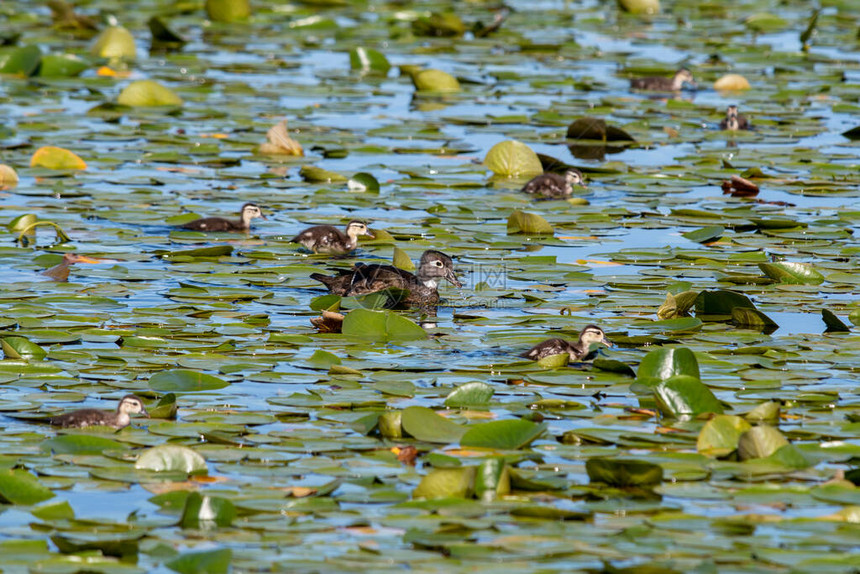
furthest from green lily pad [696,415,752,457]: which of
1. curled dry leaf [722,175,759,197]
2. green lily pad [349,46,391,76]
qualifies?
green lily pad [349,46,391,76]

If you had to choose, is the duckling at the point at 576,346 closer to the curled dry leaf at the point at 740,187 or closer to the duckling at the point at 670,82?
the curled dry leaf at the point at 740,187

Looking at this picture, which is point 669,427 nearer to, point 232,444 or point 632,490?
point 632,490

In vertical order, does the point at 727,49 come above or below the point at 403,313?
above

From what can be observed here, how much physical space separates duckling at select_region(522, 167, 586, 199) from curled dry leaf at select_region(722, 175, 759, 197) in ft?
4.75

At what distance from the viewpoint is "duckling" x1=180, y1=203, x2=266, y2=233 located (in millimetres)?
11734

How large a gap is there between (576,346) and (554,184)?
5361mm

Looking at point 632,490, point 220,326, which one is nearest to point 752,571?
point 632,490

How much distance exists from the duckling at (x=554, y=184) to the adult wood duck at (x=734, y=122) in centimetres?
340

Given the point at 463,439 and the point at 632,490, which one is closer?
the point at 632,490

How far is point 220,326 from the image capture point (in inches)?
350

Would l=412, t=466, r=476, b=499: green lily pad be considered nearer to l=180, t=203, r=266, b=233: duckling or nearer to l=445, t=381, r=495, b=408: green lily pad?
l=445, t=381, r=495, b=408: green lily pad

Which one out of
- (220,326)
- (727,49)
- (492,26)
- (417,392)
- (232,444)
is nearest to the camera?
(232,444)

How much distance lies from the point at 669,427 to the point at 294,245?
5328 millimetres

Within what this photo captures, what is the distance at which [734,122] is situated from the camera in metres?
16.1
